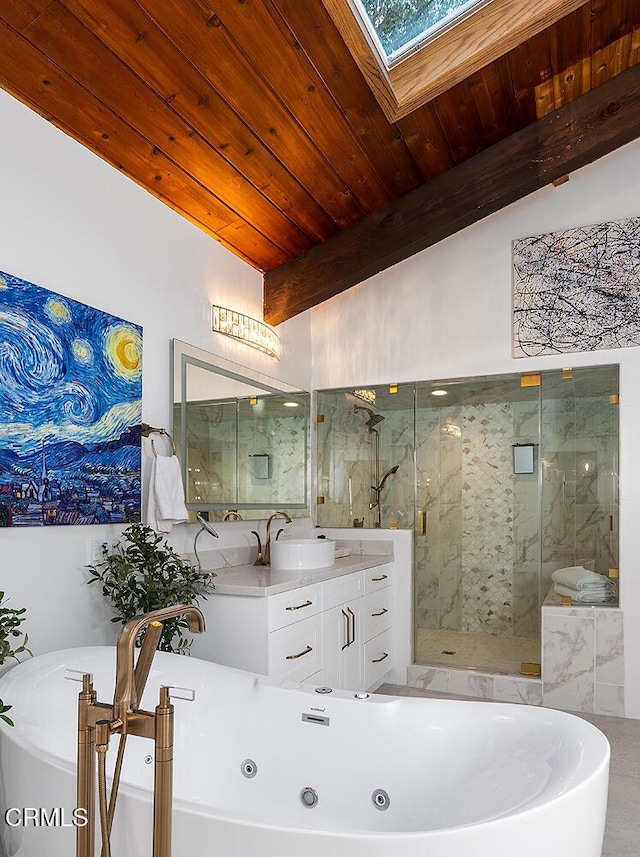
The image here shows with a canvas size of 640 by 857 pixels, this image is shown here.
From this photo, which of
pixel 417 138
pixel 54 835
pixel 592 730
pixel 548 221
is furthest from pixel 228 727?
pixel 548 221

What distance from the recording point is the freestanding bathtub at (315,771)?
137cm

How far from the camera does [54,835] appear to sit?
5.23 feet

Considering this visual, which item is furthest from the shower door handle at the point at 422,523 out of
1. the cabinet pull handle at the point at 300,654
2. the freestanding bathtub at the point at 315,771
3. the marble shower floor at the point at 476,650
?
the freestanding bathtub at the point at 315,771

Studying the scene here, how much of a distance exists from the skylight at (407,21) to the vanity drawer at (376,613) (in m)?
2.80

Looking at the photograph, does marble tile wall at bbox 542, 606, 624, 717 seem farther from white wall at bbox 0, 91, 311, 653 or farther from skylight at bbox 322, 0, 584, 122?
skylight at bbox 322, 0, 584, 122

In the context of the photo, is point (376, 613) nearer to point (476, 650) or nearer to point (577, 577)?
point (476, 650)

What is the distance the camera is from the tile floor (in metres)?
2.49

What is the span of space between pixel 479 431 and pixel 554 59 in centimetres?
205

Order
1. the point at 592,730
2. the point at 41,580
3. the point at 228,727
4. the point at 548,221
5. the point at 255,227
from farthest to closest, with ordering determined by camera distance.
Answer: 1. the point at 548,221
2. the point at 255,227
3. the point at 41,580
4. the point at 228,727
5. the point at 592,730

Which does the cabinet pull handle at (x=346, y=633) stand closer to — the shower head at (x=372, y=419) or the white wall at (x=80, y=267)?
the white wall at (x=80, y=267)

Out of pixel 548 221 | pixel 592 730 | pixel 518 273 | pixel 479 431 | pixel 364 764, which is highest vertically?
pixel 548 221

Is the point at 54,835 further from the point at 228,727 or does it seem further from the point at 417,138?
the point at 417,138

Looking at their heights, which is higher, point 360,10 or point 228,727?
point 360,10

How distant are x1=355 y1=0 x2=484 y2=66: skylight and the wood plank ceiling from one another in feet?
0.55
